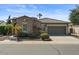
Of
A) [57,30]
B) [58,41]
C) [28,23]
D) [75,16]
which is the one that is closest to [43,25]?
[28,23]

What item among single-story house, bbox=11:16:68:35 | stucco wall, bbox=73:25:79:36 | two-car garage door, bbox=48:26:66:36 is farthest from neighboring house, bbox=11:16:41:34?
stucco wall, bbox=73:25:79:36

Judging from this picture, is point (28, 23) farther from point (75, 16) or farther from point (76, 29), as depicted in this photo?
point (75, 16)

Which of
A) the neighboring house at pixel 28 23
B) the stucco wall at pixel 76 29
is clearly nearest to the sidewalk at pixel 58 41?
the stucco wall at pixel 76 29

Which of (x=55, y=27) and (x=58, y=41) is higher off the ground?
(x=55, y=27)

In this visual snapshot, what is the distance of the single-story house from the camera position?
48.3 ft

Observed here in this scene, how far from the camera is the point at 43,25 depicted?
15.1 m

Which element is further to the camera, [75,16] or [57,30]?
[75,16]

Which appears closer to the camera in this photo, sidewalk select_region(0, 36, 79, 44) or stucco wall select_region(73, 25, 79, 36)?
sidewalk select_region(0, 36, 79, 44)

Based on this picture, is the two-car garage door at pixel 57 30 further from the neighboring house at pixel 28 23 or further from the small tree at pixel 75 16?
the neighboring house at pixel 28 23

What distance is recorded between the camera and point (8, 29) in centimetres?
1548

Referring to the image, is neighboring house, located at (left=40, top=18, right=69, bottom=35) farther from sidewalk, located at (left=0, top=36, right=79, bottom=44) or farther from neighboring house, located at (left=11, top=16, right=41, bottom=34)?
neighboring house, located at (left=11, top=16, right=41, bottom=34)

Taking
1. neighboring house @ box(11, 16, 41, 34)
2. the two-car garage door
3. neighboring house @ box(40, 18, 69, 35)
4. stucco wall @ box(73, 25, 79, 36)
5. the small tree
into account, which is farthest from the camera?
the small tree

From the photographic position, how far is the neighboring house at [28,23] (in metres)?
14.7

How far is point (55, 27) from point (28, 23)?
5.44 ft
